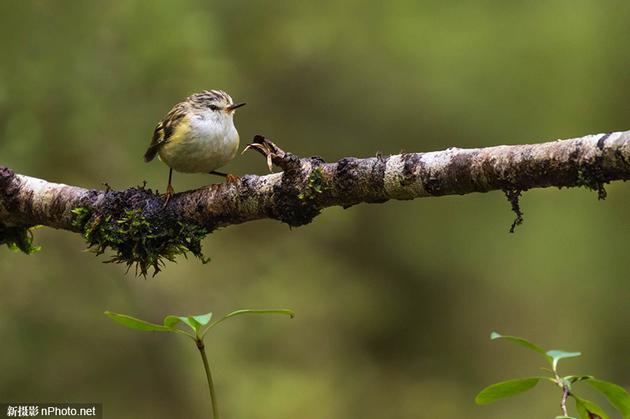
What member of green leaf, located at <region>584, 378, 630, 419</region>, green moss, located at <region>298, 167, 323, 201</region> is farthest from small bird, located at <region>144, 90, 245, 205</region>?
green leaf, located at <region>584, 378, 630, 419</region>

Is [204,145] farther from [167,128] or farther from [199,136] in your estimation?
[167,128]

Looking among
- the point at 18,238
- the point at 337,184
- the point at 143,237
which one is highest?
the point at 18,238

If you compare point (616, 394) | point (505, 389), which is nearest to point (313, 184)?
point (505, 389)

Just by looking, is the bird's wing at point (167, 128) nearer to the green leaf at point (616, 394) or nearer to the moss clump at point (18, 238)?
the moss clump at point (18, 238)

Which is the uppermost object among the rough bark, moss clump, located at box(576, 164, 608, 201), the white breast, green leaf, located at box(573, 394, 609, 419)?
the white breast

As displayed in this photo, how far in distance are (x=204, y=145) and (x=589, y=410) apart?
352 cm

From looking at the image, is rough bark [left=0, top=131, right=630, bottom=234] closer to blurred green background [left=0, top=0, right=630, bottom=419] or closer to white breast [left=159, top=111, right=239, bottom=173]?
white breast [left=159, top=111, right=239, bottom=173]

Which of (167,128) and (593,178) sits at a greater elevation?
(167,128)

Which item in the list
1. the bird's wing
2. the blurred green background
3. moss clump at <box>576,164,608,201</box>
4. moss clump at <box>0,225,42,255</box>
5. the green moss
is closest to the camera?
moss clump at <box>576,164,608,201</box>

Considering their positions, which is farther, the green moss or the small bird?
the small bird

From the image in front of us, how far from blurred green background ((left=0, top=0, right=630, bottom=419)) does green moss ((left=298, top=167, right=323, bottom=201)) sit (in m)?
4.11

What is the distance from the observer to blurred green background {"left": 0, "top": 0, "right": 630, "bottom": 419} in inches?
301

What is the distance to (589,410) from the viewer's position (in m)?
1.79

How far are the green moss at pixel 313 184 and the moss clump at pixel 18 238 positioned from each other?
6.83 ft
